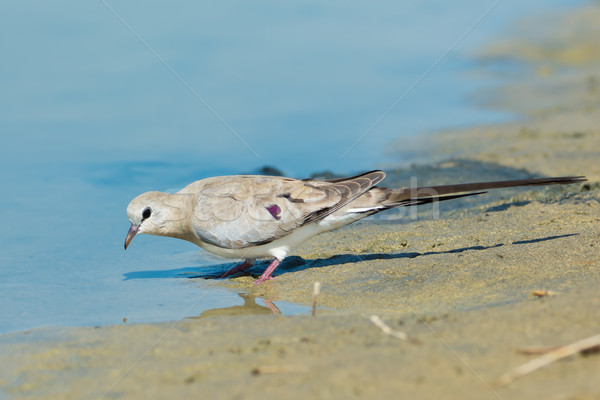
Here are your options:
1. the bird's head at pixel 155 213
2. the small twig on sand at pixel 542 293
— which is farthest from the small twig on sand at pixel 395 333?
the bird's head at pixel 155 213

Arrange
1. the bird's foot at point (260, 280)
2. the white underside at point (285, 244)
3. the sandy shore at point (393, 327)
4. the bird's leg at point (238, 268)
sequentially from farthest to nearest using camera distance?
the bird's leg at point (238, 268), the white underside at point (285, 244), the bird's foot at point (260, 280), the sandy shore at point (393, 327)

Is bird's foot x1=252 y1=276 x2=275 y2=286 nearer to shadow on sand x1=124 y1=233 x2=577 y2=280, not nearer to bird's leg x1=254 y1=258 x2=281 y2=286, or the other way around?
bird's leg x1=254 y1=258 x2=281 y2=286

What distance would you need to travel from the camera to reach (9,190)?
8977 mm

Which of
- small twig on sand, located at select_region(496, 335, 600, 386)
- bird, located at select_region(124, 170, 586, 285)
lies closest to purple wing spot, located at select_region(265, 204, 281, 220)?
bird, located at select_region(124, 170, 586, 285)

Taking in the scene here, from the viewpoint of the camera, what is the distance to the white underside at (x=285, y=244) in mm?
6146

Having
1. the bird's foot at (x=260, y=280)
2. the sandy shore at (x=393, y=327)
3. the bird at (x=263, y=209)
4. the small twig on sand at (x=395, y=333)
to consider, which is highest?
the bird at (x=263, y=209)

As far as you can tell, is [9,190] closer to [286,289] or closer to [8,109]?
[8,109]

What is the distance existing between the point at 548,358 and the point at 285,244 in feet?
11.0

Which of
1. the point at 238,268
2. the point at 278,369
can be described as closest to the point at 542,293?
the point at 278,369

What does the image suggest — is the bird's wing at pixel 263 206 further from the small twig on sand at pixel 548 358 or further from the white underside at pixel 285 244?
the small twig on sand at pixel 548 358

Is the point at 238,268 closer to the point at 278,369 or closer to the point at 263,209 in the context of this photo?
the point at 263,209

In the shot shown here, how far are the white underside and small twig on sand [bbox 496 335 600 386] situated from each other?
10.5 feet

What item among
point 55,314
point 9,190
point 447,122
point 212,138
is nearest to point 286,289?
point 55,314

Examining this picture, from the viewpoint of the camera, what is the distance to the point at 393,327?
157 inches
